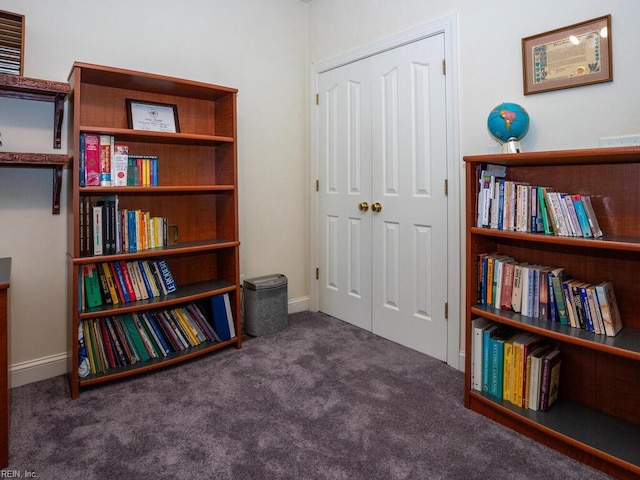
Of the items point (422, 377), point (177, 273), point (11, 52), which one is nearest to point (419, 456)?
point (422, 377)

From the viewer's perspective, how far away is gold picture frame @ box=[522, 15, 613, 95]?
5.76 feet

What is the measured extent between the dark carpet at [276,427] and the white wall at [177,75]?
22.2 inches

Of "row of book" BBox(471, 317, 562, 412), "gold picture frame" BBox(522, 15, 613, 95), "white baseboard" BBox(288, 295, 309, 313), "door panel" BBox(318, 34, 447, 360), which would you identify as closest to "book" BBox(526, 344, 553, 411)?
"row of book" BBox(471, 317, 562, 412)

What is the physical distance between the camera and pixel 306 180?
11.3ft

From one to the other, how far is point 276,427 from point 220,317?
1014 millimetres

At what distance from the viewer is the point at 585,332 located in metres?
1.62

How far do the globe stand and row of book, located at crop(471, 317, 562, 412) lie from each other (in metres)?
0.83

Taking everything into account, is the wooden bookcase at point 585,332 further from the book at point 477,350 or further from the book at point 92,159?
the book at point 92,159

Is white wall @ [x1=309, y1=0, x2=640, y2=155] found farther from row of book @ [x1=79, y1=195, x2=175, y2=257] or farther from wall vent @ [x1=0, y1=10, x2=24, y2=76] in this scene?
wall vent @ [x1=0, y1=10, x2=24, y2=76]

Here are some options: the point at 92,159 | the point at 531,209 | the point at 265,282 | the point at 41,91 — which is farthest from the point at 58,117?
the point at 531,209

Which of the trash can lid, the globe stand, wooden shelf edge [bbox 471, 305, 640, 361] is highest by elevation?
the globe stand

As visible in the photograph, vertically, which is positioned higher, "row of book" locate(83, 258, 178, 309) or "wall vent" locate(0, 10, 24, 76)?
"wall vent" locate(0, 10, 24, 76)

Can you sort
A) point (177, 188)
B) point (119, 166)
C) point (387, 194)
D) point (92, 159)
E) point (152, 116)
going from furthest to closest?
point (387, 194), point (152, 116), point (177, 188), point (119, 166), point (92, 159)

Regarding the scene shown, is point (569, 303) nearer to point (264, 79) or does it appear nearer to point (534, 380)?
point (534, 380)
